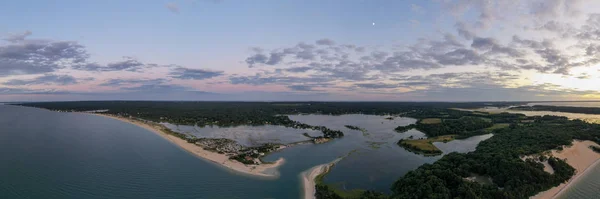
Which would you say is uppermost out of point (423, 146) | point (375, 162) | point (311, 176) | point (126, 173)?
point (423, 146)

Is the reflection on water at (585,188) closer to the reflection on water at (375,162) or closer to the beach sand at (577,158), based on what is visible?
the beach sand at (577,158)

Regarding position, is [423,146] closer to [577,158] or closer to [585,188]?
[577,158]

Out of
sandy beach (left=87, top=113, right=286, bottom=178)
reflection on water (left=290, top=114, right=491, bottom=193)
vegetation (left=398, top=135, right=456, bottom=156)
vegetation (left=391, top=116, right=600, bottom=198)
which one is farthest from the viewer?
vegetation (left=398, top=135, right=456, bottom=156)

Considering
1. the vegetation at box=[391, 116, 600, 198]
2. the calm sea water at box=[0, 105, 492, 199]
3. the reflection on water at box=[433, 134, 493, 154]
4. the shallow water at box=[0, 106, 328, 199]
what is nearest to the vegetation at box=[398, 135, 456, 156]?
the reflection on water at box=[433, 134, 493, 154]

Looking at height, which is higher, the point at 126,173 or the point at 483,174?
the point at 483,174

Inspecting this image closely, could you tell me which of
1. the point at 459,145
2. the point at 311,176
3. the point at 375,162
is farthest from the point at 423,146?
the point at 311,176

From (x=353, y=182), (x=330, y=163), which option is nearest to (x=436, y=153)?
(x=330, y=163)

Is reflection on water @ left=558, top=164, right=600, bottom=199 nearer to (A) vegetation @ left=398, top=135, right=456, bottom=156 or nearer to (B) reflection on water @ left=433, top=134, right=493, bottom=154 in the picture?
(B) reflection on water @ left=433, top=134, right=493, bottom=154

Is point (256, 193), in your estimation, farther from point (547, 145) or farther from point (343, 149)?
point (547, 145)
